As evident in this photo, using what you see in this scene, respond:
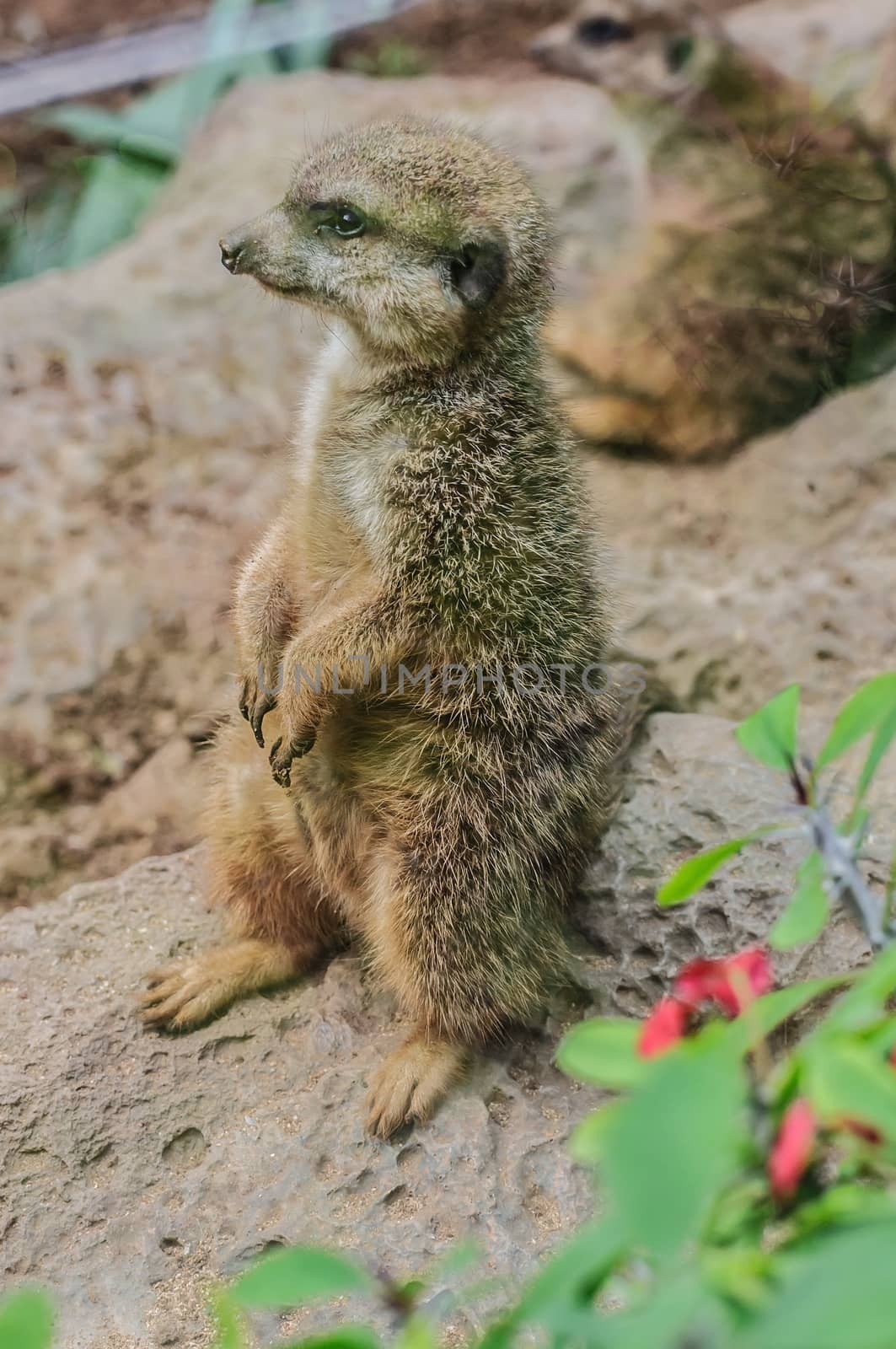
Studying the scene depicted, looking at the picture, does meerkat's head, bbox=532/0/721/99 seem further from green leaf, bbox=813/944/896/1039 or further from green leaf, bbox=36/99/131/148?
green leaf, bbox=813/944/896/1039

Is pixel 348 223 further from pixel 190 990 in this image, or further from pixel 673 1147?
pixel 673 1147

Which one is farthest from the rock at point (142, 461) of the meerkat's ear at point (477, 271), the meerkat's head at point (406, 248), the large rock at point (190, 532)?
the meerkat's ear at point (477, 271)

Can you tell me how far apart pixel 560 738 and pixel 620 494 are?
5.86 feet

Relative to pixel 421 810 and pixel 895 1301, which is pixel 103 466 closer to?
pixel 421 810

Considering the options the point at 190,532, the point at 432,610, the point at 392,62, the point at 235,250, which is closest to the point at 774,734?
the point at 432,610

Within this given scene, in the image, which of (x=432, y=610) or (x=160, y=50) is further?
(x=160, y=50)

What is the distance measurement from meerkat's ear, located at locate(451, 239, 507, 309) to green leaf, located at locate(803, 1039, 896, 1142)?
174cm

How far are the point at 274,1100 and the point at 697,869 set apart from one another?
1.45 metres

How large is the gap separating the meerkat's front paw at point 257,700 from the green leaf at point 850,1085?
1779 millimetres

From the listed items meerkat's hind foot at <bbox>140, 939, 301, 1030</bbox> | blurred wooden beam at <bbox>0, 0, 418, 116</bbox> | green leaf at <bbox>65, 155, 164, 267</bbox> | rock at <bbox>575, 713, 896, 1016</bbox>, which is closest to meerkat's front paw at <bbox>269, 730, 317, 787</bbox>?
meerkat's hind foot at <bbox>140, 939, 301, 1030</bbox>

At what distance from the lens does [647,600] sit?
338cm

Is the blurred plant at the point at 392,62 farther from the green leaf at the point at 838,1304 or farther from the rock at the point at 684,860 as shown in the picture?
the green leaf at the point at 838,1304

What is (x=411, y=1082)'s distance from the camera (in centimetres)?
226

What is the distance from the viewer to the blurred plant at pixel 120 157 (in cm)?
510
